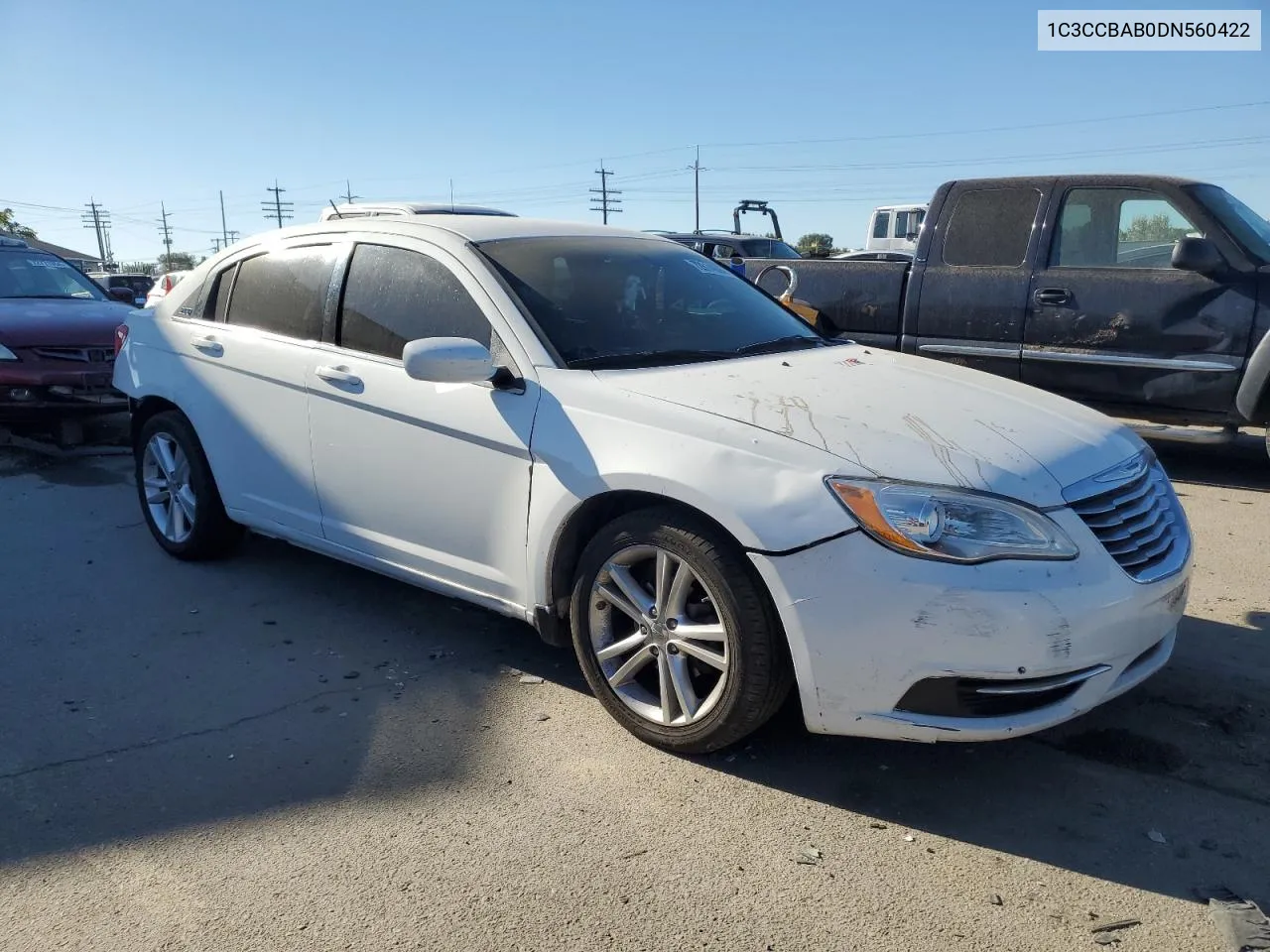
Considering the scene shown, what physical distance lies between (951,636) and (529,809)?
1.28 metres

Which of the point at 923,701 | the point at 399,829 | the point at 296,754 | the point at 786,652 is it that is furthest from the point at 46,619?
the point at 923,701

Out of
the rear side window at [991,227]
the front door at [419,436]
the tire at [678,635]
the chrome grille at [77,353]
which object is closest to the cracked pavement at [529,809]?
the tire at [678,635]

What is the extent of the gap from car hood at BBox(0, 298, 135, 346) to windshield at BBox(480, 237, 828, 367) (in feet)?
15.6

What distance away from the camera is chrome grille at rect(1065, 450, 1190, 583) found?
2926mm

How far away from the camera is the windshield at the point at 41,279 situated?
29.5 feet

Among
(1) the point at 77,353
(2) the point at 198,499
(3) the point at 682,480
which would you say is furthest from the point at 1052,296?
(1) the point at 77,353

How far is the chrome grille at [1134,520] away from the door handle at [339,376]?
2572 millimetres

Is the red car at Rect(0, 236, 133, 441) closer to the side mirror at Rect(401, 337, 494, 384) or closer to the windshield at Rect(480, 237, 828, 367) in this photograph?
the windshield at Rect(480, 237, 828, 367)

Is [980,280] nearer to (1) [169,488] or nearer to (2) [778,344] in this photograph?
(2) [778,344]

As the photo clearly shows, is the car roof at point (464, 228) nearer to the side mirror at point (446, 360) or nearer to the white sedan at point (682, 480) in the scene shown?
the white sedan at point (682, 480)

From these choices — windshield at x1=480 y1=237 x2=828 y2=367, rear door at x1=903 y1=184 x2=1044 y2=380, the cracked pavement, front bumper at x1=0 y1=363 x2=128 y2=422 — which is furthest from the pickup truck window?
front bumper at x1=0 y1=363 x2=128 y2=422

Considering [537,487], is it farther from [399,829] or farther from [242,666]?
[242,666]

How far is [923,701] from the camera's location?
9.14 feet

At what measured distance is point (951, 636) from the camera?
8.84 feet
